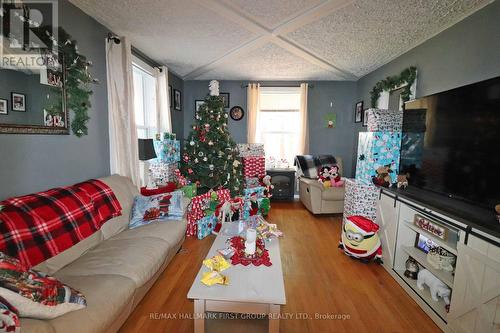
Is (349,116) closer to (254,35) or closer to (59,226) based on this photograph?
(254,35)

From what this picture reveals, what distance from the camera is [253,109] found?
484 cm

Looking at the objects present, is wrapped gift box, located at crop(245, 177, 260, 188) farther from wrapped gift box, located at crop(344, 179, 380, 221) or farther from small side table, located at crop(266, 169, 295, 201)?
wrapped gift box, located at crop(344, 179, 380, 221)

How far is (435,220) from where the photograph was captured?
1.77 metres

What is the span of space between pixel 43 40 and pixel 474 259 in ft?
11.0

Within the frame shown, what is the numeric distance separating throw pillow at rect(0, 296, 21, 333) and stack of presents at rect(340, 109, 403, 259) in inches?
101

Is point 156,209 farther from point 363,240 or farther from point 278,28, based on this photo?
point 278,28

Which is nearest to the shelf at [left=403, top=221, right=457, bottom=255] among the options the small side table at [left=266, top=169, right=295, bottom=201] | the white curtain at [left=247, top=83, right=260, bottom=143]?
the small side table at [left=266, top=169, right=295, bottom=201]

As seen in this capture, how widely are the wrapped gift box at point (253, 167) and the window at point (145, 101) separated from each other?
171cm

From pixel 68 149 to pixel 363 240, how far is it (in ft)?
9.86

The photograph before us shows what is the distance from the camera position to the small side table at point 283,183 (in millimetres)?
4664

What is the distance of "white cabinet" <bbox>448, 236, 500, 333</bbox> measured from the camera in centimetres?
131

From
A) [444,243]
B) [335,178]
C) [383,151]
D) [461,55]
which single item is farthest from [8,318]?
[335,178]

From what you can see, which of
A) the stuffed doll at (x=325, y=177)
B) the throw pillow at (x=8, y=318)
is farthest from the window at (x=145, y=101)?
the stuffed doll at (x=325, y=177)

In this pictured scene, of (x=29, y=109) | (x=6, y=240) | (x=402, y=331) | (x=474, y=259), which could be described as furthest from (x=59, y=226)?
(x=474, y=259)
